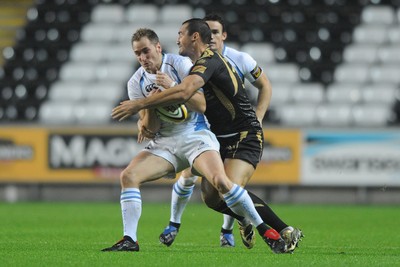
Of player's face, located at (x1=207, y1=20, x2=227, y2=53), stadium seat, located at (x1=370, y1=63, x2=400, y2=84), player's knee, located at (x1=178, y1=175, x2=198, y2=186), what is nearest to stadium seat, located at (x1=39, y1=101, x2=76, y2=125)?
stadium seat, located at (x1=370, y1=63, x2=400, y2=84)

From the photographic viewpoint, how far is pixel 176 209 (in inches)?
389

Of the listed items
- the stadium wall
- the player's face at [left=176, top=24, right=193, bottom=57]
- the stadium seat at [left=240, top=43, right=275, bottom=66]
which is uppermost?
the player's face at [left=176, top=24, right=193, bottom=57]

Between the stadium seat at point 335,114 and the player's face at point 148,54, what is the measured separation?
1012cm

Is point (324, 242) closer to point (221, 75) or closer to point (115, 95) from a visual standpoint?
point (221, 75)

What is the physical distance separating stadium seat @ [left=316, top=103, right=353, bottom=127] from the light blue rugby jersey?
32.2 ft

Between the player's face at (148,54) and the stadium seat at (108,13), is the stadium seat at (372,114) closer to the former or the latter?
the stadium seat at (108,13)

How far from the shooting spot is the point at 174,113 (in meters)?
8.77

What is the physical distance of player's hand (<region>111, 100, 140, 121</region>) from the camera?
26.1 ft

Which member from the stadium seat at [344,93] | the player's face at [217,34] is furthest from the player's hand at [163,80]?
the stadium seat at [344,93]

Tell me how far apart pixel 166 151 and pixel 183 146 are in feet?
0.58

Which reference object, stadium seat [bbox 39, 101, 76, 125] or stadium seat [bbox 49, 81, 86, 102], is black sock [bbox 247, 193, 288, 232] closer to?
stadium seat [bbox 39, 101, 76, 125]

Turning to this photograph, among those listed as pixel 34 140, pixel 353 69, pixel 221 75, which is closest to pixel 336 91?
pixel 353 69

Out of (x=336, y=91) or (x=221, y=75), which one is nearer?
(x=221, y=75)

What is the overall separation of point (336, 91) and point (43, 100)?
233 inches
